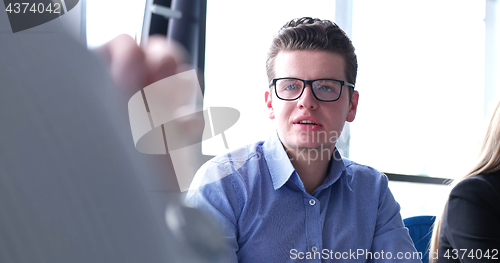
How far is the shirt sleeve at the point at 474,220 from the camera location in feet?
3.60

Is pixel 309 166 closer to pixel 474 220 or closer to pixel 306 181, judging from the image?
pixel 306 181

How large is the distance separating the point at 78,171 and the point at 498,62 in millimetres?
3201

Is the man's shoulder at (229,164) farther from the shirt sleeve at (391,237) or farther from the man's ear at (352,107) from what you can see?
the shirt sleeve at (391,237)

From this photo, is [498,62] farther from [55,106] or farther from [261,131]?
[55,106]

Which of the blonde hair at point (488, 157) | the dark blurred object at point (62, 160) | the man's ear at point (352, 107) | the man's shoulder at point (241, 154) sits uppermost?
the dark blurred object at point (62, 160)

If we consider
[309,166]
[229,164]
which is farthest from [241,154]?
[309,166]

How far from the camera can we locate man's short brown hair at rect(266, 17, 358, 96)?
3.39ft

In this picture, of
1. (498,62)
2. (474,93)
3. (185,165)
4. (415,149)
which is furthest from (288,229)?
(498,62)

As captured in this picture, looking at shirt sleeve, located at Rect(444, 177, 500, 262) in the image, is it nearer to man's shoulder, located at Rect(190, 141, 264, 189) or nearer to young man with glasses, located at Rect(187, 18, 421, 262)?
young man with glasses, located at Rect(187, 18, 421, 262)

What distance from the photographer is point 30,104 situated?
95mm

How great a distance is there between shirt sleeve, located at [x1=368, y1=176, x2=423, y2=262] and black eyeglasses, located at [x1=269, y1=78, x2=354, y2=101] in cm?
34

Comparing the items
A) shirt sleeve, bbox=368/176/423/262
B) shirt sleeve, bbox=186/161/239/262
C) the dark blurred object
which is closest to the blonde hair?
shirt sleeve, bbox=368/176/423/262

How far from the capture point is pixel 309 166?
3.50 ft

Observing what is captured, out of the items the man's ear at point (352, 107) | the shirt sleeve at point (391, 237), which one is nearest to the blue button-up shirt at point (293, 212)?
the shirt sleeve at point (391, 237)
